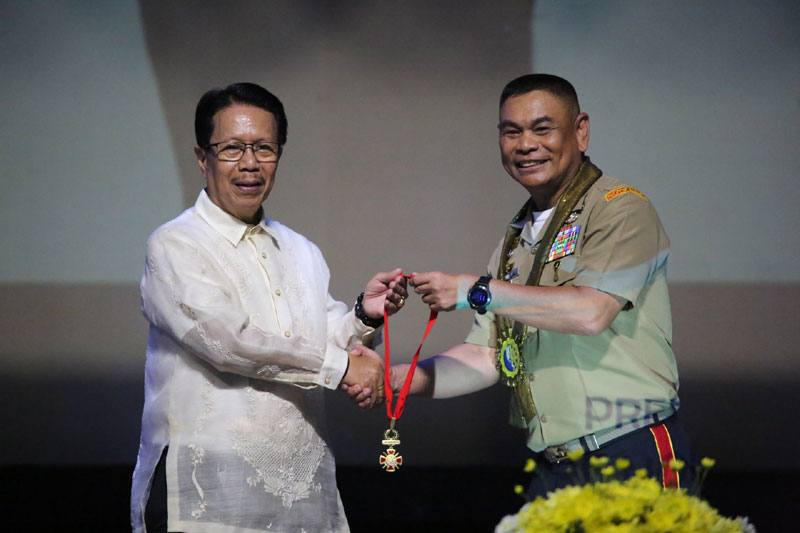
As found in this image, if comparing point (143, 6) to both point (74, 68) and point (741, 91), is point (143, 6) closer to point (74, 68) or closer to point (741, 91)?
point (74, 68)

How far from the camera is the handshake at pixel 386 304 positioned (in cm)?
255

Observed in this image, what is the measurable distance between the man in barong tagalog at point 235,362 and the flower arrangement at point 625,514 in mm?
1064

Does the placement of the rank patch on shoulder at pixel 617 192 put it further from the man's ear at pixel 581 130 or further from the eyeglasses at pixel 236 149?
the eyeglasses at pixel 236 149

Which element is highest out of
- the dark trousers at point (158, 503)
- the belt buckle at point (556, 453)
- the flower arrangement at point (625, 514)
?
the flower arrangement at point (625, 514)

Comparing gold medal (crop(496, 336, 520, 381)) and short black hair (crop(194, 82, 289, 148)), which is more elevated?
short black hair (crop(194, 82, 289, 148))

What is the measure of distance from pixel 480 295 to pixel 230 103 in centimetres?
91

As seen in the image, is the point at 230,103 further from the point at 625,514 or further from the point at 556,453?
the point at 625,514

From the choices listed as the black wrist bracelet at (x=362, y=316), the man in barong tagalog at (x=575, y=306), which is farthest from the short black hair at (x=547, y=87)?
the black wrist bracelet at (x=362, y=316)

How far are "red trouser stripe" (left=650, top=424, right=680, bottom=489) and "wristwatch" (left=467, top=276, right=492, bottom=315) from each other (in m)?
0.56

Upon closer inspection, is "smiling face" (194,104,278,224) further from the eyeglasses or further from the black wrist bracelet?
the black wrist bracelet

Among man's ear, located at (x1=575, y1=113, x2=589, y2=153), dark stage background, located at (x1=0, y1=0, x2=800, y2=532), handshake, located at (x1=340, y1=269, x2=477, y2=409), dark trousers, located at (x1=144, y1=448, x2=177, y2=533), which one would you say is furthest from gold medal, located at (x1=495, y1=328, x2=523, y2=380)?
dark stage background, located at (x1=0, y1=0, x2=800, y2=532)

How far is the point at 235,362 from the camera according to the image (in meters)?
2.38

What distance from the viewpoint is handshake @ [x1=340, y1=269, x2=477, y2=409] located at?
2.55m

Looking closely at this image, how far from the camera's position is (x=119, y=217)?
446 centimetres
